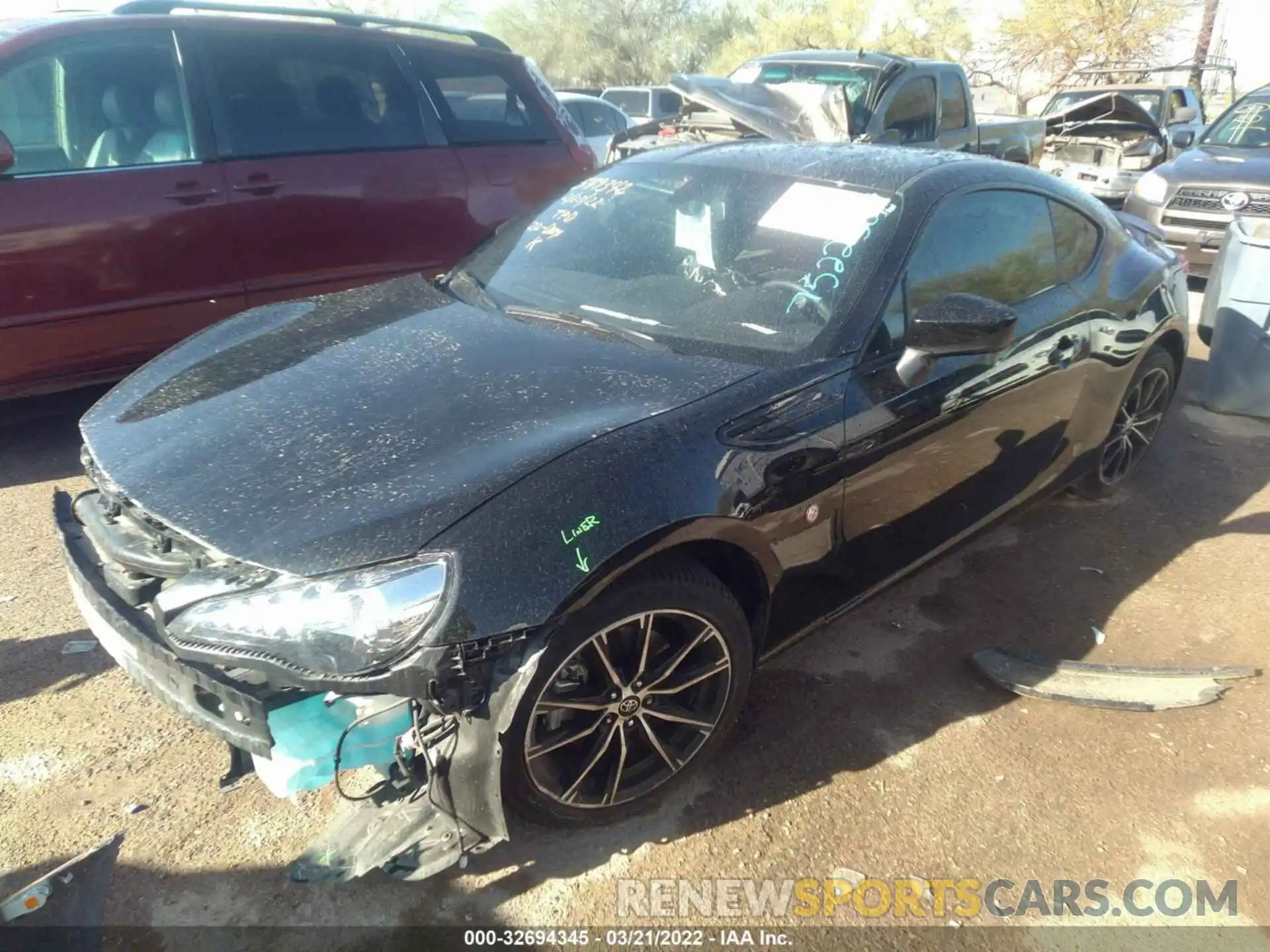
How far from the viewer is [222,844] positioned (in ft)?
7.36

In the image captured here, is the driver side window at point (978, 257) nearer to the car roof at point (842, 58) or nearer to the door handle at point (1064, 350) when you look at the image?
the door handle at point (1064, 350)

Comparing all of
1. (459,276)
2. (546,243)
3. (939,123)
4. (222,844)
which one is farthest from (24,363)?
(939,123)

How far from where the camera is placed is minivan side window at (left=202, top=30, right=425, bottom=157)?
4.37 m

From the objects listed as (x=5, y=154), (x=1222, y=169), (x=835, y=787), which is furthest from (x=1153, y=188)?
(x=5, y=154)

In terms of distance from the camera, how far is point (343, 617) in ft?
5.88

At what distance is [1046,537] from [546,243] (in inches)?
98.4

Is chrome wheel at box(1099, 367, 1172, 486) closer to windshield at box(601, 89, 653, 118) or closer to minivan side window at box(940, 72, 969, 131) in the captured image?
minivan side window at box(940, 72, 969, 131)

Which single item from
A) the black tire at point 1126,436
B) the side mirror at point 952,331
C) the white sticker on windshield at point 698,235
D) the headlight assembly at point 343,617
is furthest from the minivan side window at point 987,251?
the headlight assembly at point 343,617

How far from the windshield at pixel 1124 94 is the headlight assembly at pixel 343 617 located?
10.9 m

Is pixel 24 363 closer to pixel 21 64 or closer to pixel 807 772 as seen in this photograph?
pixel 21 64

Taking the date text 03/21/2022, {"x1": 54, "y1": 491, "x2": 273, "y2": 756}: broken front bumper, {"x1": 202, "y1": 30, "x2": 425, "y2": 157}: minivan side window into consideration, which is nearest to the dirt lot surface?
the date text 03/21/2022

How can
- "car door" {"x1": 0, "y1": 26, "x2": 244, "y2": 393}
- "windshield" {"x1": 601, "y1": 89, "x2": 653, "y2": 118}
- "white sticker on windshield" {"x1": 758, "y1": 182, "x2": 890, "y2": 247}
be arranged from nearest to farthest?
1. "white sticker on windshield" {"x1": 758, "y1": 182, "x2": 890, "y2": 247}
2. "car door" {"x1": 0, "y1": 26, "x2": 244, "y2": 393}
3. "windshield" {"x1": 601, "y1": 89, "x2": 653, "y2": 118}

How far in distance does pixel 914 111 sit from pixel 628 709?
7546 mm

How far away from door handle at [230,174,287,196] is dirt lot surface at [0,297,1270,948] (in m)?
1.88
